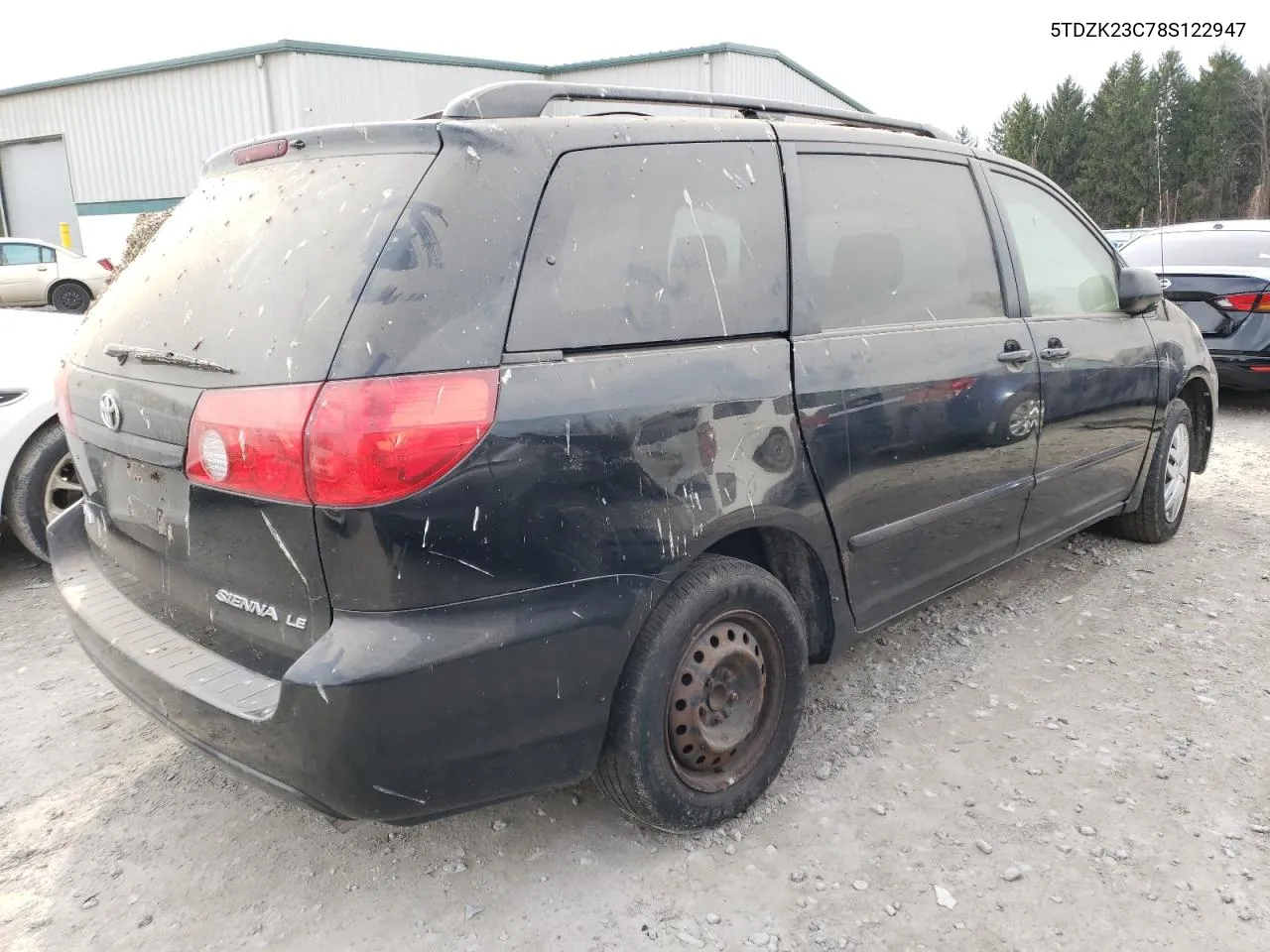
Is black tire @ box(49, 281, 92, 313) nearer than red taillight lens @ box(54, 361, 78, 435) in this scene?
No

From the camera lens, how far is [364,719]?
5.90 feet

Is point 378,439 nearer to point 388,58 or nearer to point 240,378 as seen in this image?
point 240,378

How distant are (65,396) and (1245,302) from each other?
7.79 m

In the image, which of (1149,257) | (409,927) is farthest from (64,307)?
(409,927)

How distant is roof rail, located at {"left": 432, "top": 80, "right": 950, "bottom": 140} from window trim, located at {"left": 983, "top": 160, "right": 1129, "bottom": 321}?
1.99ft

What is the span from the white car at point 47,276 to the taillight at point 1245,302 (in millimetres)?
16350

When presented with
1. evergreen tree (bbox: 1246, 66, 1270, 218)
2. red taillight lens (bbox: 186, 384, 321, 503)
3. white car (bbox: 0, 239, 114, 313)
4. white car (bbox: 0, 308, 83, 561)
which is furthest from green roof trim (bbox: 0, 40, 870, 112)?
evergreen tree (bbox: 1246, 66, 1270, 218)

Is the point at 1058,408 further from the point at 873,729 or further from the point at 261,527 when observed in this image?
the point at 261,527

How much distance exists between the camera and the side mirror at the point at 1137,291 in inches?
150

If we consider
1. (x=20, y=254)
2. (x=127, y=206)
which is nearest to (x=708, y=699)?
(x=20, y=254)

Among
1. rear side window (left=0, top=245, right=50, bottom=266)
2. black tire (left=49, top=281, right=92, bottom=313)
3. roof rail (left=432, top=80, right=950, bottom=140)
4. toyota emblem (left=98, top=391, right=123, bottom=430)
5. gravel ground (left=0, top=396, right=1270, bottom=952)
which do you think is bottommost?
gravel ground (left=0, top=396, right=1270, bottom=952)

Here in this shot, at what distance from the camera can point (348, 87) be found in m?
18.3

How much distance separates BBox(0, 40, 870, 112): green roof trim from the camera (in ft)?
58.4

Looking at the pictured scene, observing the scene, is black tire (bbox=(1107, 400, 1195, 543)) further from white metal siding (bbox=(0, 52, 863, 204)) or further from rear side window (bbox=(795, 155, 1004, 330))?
white metal siding (bbox=(0, 52, 863, 204))
